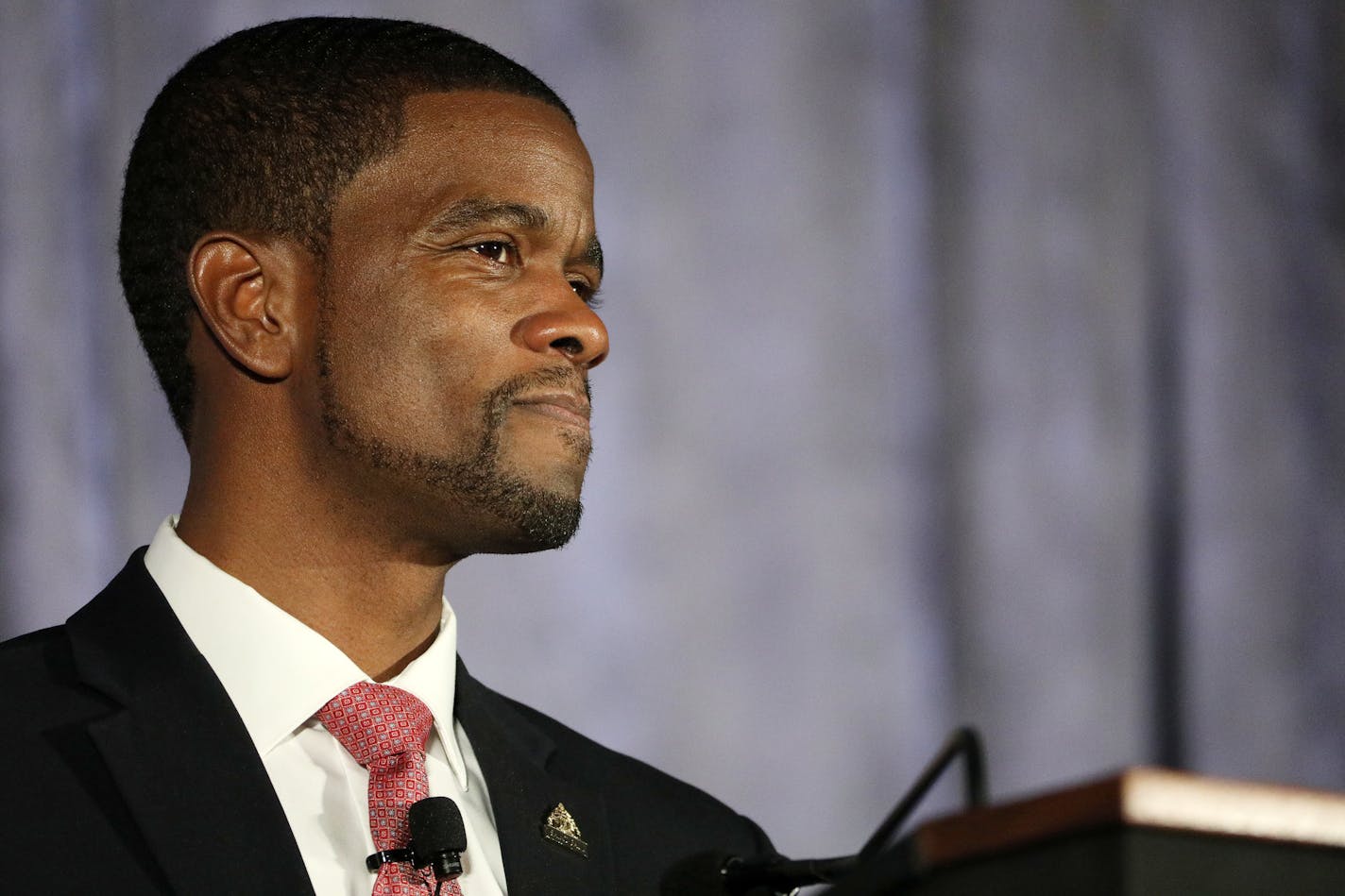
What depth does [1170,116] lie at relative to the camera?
3.27 m

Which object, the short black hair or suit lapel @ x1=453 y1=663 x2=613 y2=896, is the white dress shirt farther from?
the short black hair

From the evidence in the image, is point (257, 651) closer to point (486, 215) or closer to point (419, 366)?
point (419, 366)

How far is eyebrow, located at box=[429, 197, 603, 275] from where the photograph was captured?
194cm

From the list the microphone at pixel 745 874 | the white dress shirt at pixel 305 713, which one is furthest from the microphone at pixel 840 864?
the white dress shirt at pixel 305 713

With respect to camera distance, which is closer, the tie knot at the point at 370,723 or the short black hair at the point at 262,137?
the tie knot at the point at 370,723

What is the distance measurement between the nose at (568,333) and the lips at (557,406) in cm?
4

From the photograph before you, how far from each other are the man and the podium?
32.4 inches

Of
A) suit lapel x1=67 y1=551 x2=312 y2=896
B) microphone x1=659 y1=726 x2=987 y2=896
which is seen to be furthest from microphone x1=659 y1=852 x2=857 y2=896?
suit lapel x1=67 y1=551 x2=312 y2=896

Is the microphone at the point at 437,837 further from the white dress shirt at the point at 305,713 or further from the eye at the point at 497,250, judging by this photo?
the eye at the point at 497,250

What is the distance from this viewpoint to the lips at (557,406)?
6.15 ft

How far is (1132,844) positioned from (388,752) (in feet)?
3.26

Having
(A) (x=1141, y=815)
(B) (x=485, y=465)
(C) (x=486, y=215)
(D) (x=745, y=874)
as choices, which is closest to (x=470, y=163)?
Result: (C) (x=486, y=215)

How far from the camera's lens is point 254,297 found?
6.40 ft

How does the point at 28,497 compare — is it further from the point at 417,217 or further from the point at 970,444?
the point at 970,444
